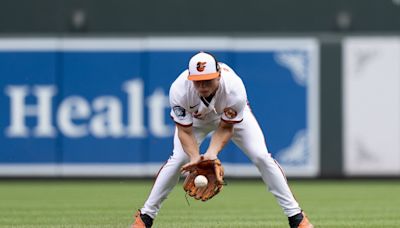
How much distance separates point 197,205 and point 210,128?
139 inches

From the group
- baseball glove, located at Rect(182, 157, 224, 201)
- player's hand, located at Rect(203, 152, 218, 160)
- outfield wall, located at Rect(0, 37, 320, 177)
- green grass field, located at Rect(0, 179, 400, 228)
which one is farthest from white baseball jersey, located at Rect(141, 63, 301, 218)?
outfield wall, located at Rect(0, 37, 320, 177)

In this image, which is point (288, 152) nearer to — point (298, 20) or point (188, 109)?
point (298, 20)

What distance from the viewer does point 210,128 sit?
27.7 feet

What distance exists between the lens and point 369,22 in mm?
16375

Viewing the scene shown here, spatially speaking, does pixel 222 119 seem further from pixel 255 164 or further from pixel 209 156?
pixel 255 164

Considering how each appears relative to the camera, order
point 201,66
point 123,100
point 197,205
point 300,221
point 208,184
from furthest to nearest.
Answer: point 123,100 → point 197,205 → point 208,184 → point 300,221 → point 201,66

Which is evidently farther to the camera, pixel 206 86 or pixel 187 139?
pixel 187 139

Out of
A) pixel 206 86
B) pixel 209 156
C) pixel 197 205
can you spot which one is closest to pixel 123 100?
pixel 197 205

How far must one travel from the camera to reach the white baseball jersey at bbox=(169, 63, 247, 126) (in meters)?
8.00

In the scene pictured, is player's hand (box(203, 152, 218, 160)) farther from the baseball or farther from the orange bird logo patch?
the orange bird logo patch

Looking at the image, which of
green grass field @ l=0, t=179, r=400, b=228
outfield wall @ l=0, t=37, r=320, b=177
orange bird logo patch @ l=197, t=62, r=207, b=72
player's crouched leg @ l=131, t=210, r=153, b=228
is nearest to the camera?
orange bird logo patch @ l=197, t=62, r=207, b=72

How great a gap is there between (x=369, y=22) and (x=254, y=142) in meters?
8.53

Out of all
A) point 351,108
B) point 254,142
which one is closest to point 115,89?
point 351,108

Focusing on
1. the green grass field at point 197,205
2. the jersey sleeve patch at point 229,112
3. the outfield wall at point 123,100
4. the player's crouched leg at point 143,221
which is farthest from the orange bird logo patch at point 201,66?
the outfield wall at point 123,100
